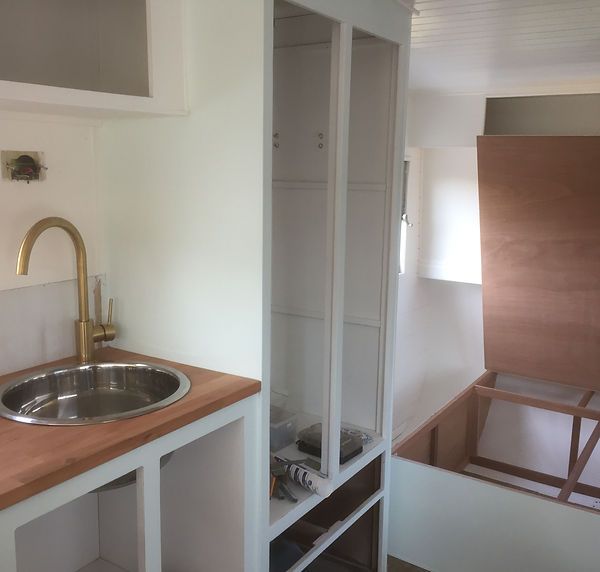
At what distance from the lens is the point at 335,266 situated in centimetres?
179

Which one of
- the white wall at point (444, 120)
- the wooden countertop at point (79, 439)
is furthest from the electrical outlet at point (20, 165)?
the white wall at point (444, 120)

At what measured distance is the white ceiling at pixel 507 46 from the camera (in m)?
1.81

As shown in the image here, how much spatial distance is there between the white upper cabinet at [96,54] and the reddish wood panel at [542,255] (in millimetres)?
1547

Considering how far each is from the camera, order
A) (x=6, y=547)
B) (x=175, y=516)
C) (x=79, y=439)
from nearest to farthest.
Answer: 1. (x=6, y=547)
2. (x=79, y=439)
3. (x=175, y=516)

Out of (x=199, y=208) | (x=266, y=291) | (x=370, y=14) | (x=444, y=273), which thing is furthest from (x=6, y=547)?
(x=444, y=273)

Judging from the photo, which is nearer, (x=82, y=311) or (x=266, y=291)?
(x=266, y=291)

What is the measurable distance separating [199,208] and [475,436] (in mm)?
2438

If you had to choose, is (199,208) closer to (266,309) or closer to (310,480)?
(266,309)

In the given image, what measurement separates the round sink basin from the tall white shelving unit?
465 millimetres

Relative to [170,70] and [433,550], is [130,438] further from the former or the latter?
[433,550]

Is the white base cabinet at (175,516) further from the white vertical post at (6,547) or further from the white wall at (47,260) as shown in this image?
the white vertical post at (6,547)

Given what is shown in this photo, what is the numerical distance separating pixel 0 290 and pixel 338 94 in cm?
101

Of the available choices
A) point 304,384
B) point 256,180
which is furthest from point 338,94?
point 304,384

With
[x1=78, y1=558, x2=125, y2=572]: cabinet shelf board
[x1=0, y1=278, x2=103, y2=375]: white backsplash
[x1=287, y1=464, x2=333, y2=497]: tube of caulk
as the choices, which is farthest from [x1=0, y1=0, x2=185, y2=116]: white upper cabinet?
[x1=78, y1=558, x2=125, y2=572]: cabinet shelf board
